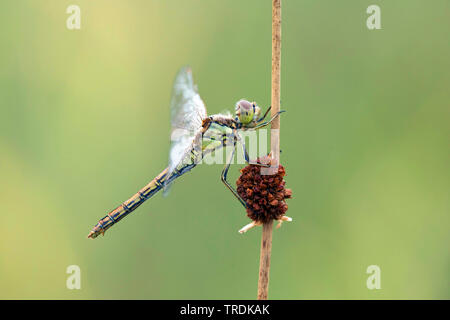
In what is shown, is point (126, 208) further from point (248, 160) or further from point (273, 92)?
point (273, 92)

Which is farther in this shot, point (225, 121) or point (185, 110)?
point (185, 110)

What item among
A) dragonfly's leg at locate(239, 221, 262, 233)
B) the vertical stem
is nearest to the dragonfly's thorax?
the vertical stem

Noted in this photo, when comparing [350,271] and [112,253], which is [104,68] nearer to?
[112,253]

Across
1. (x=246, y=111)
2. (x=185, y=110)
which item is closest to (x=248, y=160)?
(x=246, y=111)

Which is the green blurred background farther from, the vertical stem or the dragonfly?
the vertical stem

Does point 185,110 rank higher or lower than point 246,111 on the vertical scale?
higher

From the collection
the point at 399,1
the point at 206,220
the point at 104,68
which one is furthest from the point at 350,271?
the point at 104,68
